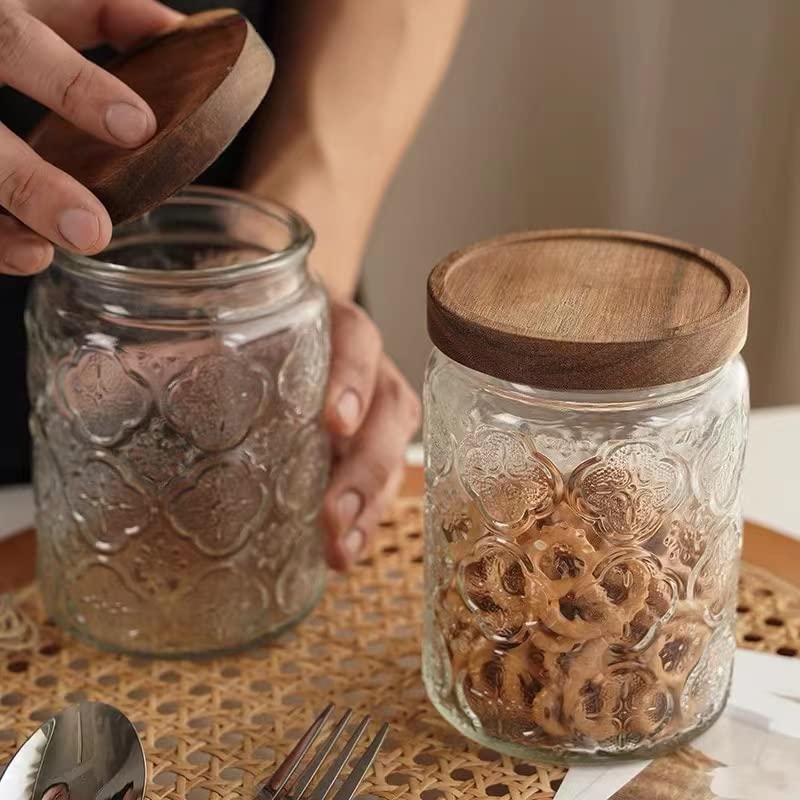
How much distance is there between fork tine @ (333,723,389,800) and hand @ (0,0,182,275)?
0.88ft

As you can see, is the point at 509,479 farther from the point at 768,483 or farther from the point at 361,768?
the point at 768,483

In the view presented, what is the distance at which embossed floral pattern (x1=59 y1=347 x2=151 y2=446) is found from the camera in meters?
0.70

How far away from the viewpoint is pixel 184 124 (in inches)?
23.9

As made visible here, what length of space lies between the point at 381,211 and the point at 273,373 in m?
1.13

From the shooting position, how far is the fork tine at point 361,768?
0.61 metres

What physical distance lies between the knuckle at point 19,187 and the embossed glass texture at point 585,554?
0.20 metres

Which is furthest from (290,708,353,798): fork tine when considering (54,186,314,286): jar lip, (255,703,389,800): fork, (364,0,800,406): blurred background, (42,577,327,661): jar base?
(364,0,800,406): blurred background

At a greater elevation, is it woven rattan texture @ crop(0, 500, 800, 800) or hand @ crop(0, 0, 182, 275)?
hand @ crop(0, 0, 182, 275)

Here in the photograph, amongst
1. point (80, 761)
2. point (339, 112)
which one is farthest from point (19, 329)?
point (80, 761)

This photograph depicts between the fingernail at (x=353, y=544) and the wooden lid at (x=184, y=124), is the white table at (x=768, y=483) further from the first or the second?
the wooden lid at (x=184, y=124)

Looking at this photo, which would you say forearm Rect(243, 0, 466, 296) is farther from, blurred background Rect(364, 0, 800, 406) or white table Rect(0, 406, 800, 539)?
blurred background Rect(364, 0, 800, 406)

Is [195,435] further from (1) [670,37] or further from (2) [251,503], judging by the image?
(1) [670,37]

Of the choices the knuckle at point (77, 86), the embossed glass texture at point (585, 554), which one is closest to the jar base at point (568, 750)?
the embossed glass texture at point (585, 554)

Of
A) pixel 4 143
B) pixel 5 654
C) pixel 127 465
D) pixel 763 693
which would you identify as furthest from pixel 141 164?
pixel 763 693
